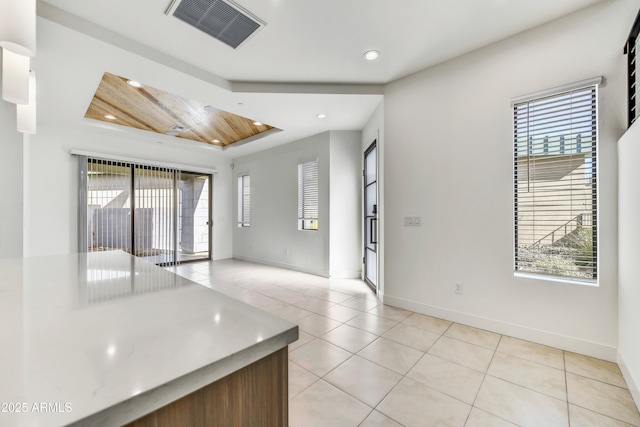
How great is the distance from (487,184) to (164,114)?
15.1 feet

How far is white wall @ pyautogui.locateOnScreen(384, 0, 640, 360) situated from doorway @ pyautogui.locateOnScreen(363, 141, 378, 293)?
694mm

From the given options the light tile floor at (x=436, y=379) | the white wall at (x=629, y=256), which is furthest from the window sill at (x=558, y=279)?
the light tile floor at (x=436, y=379)

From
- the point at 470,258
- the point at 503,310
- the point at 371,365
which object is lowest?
the point at 371,365

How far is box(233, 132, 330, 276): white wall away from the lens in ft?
16.3

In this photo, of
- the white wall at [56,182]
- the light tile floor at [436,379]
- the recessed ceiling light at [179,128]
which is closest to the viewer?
the light tile floor at [436,379]

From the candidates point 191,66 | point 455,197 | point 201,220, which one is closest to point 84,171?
point 201,220

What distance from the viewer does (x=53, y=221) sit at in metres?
4.38

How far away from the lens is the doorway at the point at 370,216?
411 cm

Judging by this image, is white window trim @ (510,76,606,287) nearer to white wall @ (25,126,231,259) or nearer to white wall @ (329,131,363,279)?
white wall @ (329,131,363,279)

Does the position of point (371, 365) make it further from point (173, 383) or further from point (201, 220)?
point (201, 220)

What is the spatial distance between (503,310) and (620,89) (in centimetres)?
203

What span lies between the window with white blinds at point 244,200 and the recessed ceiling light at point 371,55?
4383 mm

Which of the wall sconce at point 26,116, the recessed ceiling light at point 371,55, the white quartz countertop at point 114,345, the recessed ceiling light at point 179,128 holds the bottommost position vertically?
the white quartz countertop at point 114,345

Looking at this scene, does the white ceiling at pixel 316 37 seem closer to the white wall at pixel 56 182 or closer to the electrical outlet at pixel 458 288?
the white wall at pixel 56 182
